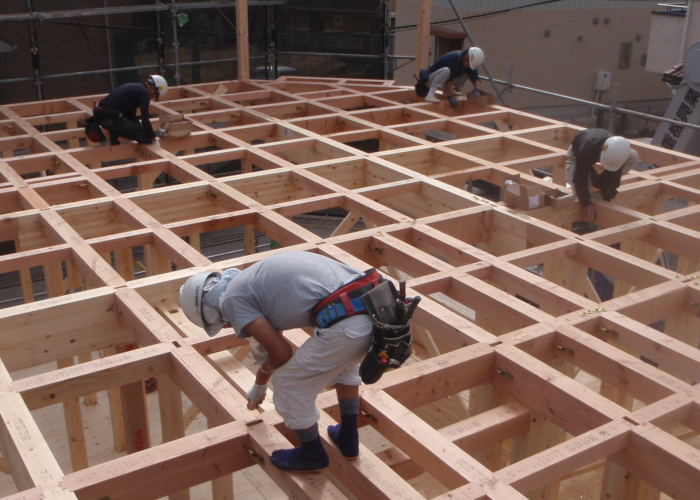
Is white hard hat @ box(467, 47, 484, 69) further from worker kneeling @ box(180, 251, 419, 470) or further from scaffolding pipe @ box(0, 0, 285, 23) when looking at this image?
worker kneeling @ box(180, 251, 419, 470)

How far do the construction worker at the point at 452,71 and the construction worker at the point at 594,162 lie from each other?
3901 mm

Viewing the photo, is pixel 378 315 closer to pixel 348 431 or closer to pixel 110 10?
pixel 348 431

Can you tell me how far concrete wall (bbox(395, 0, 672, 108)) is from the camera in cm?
2098

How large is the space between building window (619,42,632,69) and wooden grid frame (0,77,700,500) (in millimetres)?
16149

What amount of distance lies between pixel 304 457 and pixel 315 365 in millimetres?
479

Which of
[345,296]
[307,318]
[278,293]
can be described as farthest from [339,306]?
[278,293]

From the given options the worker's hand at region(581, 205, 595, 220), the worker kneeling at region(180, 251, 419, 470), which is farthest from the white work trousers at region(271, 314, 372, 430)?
the worker's hand at region(581, 205, 595, 220)

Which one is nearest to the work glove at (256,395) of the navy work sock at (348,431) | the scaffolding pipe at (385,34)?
the navy work sock at (348,431)

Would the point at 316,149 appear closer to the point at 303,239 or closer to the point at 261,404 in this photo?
the point at 303,239

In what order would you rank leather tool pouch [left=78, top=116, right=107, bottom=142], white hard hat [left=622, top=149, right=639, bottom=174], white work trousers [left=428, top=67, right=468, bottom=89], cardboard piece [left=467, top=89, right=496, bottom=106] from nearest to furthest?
white hard hat [left=622, top=149, right=639, bottom=174], leather tool pouch [left=78, top=116, right=107, bottom=142], cardboard piece [left=467, top=89, right=496, bottom=106], white work trousers [left=428, top=67, right=468, bottom=89]

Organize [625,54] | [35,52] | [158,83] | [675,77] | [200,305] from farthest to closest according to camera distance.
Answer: [625,54]
[675,77]
[35,52]
[158,83]
[200,305]

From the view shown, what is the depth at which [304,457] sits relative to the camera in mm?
3246

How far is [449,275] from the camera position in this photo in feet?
16.4

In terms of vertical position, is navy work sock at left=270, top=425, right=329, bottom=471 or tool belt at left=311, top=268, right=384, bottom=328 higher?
A: tool belt at left=311, top=268, right=384, bottom=328
